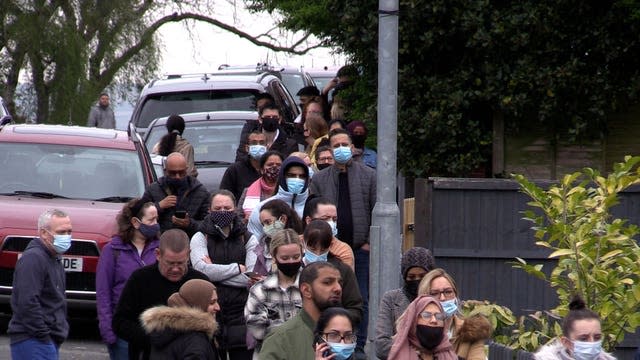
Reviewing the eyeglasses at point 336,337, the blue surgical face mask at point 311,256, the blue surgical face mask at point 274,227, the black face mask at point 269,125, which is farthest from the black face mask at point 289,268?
the black face mask at point 269,125

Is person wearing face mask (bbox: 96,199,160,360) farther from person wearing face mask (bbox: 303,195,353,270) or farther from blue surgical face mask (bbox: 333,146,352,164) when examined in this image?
blue surgical face mask (bbox: 333,146,352,164)

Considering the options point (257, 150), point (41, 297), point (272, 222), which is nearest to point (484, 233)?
point (272, 222)

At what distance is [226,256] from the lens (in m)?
11.6

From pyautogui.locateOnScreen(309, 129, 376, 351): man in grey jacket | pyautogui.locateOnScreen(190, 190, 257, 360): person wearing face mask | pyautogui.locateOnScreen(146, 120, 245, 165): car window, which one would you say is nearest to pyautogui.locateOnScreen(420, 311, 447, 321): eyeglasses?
pyautogui.locateOnScreen(190, 190, 257, 360): person wearing face mask

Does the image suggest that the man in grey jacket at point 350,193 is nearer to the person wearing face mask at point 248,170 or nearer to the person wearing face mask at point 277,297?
the person wearing face mask at point 248,170

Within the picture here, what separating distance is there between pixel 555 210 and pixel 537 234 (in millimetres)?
230

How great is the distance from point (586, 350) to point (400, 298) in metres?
1.29

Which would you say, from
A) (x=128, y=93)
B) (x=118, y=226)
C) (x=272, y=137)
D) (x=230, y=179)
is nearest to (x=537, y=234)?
(x=118, y=226)

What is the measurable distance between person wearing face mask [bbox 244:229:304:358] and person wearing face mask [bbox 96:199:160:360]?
1.91 meters

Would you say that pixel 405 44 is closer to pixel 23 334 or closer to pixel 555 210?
pixel 555 210

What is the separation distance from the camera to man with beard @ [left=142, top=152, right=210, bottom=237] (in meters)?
13.7

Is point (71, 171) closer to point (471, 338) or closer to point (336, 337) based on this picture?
point (471, 338)

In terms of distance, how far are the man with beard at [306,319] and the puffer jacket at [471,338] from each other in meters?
1.09

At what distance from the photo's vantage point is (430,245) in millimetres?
13430
